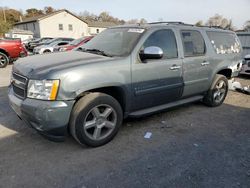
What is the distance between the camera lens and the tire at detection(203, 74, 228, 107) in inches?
206

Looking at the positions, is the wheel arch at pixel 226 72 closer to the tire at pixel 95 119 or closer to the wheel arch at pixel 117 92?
the wheel arch at pixel 117 92

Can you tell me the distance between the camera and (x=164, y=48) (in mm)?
3980

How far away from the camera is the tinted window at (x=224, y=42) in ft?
16.5

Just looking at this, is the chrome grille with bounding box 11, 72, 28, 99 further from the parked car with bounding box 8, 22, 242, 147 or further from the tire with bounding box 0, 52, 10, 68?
the tire with bounding box 0, 52, 10, 68

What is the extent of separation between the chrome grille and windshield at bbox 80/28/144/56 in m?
1.34

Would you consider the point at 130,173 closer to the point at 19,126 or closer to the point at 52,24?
the point at 19,126

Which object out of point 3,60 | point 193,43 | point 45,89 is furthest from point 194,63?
point 3,60

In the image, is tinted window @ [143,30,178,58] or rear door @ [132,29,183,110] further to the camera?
tinted window @ [143,30,178,58]

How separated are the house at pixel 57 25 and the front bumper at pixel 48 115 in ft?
137

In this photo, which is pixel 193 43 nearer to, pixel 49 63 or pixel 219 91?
pixel 219 91

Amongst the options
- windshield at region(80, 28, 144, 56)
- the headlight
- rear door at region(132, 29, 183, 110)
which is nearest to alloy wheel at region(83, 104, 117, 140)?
rear door at region(132, 29, 183, 110)

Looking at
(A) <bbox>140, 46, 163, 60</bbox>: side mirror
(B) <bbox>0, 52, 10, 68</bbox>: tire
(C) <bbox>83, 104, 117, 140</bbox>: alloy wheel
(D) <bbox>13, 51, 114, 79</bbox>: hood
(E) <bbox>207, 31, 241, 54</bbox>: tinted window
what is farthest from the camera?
(B) <bbox>0, 52, 10, 68</bbox>: tire

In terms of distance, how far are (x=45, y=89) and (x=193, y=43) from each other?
309cm

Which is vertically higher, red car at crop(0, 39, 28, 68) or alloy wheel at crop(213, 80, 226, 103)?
red car at crop(0, 39, 28, 68)
